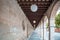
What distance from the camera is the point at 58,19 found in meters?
36.5

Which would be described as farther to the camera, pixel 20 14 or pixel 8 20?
pixel 20 14

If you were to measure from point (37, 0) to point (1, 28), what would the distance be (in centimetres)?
588

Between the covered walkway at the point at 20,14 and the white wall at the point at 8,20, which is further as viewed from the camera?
the covered walkway at the point at 20,14

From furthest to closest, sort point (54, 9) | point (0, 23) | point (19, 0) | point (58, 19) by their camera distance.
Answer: point (58, 19)
point (54, 9)
point (19, 0)
point (0, 23)

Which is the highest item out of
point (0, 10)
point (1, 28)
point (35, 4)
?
point (35, 4)

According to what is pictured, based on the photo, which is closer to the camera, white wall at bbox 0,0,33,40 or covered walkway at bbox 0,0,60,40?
white wall at bbox 0,0,33,40

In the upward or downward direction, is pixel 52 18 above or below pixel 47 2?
below

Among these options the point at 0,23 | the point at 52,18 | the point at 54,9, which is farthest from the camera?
the point at 52,18

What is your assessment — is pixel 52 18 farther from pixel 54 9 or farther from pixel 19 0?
pixel 19 0

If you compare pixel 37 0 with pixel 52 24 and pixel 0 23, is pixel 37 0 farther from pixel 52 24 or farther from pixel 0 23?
pixel 0 23

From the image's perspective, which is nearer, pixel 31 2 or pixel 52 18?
pixel 31 2

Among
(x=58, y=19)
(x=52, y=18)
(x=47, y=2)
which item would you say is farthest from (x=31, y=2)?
(x=58, y=19)

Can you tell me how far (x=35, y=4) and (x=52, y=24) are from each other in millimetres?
2867

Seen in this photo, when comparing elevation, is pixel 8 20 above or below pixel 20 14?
below
